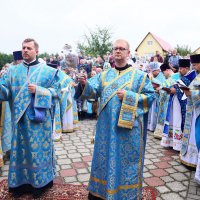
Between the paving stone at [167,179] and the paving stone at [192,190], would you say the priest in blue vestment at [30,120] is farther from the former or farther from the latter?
the paving stone at [192,190]

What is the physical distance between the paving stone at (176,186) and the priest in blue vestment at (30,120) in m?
1.89

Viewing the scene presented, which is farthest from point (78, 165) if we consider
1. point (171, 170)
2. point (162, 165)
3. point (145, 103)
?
point (145, 103)

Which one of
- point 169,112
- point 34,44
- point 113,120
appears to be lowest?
point 169,112

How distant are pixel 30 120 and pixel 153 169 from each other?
257 centimetres

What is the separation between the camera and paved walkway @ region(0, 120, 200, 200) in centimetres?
436

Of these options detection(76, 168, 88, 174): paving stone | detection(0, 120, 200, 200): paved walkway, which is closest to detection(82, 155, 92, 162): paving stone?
detection(0, 120, 200, 200): paved walkway

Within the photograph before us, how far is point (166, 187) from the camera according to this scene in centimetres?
446

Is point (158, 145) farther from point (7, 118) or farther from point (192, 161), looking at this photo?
point (7, 118)

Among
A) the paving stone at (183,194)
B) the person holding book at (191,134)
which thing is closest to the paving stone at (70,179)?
the paving stone at (183,194)

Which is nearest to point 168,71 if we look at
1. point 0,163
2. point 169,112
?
point 169,112

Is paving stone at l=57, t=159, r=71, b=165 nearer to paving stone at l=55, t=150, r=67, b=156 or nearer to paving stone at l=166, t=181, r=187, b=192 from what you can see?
paving stone at l=55, t=150, r=67, b=156

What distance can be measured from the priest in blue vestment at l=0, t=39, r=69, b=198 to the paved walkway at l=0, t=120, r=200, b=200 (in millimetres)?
760

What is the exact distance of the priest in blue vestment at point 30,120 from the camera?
3.82 meters

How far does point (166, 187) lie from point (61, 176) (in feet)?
5.63
